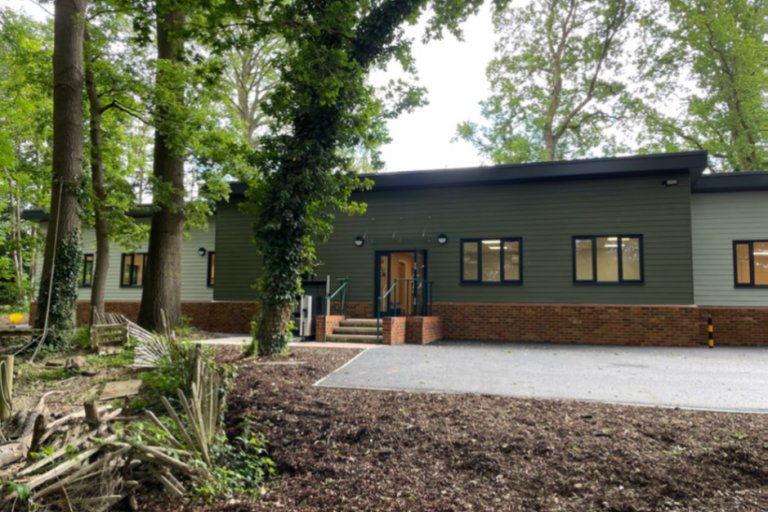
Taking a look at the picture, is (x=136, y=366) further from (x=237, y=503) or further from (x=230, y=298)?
(x=230, y=298)

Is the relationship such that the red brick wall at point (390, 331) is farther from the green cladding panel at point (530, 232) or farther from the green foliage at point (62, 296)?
the green foliage at point (62, 296)

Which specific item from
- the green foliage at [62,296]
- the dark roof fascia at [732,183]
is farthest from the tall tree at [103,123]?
the dark roof fascia at [732,183]

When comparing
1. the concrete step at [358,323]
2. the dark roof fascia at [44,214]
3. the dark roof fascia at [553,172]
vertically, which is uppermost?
the dark roof fascia at [553,172]

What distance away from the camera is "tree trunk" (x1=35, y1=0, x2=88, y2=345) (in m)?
8.62

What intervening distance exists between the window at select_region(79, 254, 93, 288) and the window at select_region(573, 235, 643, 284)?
17.6 m

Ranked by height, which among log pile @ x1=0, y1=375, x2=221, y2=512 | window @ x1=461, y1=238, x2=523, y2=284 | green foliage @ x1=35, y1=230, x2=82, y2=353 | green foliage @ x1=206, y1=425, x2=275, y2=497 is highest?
window @ x1=461, y1=238, x2=523, y2=284

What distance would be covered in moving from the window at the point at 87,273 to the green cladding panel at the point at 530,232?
25.8 ft

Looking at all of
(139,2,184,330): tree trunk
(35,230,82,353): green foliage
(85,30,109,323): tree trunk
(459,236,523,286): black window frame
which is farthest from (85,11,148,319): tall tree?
(459,236,523,286): black window frame

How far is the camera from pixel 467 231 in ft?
42.9

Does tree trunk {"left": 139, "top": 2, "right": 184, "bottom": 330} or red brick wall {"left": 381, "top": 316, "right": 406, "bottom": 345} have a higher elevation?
tree trunk {"left": 139, "top": 2, "right": 184, "bottom": 330}

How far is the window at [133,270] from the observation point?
18.3 m

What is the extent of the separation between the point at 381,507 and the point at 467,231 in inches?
405

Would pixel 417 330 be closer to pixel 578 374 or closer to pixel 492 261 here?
pixel 492 261

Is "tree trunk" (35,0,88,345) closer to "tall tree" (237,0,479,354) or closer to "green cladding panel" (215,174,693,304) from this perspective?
"tall tree" (237,0,479,354)
